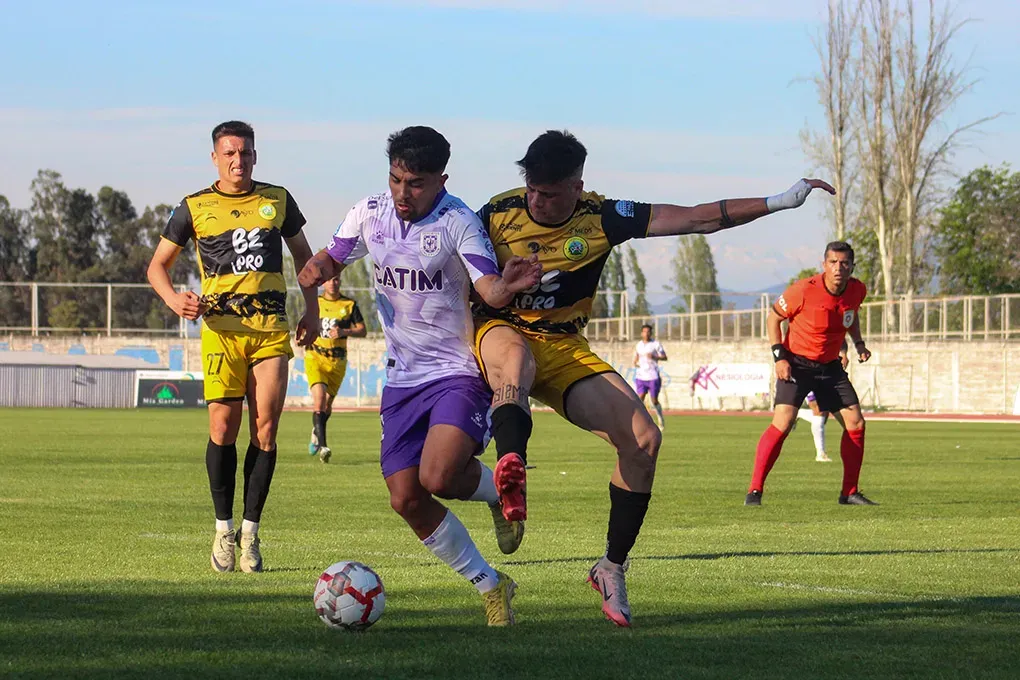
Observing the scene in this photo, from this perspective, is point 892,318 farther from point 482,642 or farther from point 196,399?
point 482,642

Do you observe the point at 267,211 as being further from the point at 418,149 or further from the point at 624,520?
the point at 624,520

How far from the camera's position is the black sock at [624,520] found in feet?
20.6

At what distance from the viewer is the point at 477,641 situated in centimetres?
551

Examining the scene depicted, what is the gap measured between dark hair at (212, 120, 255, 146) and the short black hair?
222 centimetres

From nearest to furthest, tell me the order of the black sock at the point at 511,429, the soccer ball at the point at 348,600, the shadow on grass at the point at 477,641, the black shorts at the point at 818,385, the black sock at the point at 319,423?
1. the shadow on grass at the point at 477,641
2. the soccer ball at the point at 348,600
3. the black sock at the point at 511,429
4. the black shorts at the point at 818,385
5. the black sock at the point at 319,423

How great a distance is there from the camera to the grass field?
5129mm

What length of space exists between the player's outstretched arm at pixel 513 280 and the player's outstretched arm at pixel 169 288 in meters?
2.35

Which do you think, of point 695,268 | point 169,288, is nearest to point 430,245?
point 169,288

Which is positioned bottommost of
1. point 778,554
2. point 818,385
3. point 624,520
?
point 778,554

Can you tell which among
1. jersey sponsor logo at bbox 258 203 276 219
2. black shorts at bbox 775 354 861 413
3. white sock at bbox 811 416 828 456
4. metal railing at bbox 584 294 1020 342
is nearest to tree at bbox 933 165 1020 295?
metal railing at bbox 584 294 1020 342

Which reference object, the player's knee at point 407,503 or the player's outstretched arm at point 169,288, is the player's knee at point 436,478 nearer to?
the player's knee at point 407,503

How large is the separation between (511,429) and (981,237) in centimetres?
5870

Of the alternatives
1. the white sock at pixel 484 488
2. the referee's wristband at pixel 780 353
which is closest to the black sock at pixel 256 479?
the white sock at pixel 484 488

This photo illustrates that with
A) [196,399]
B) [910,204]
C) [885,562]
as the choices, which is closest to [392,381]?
[885,562]
